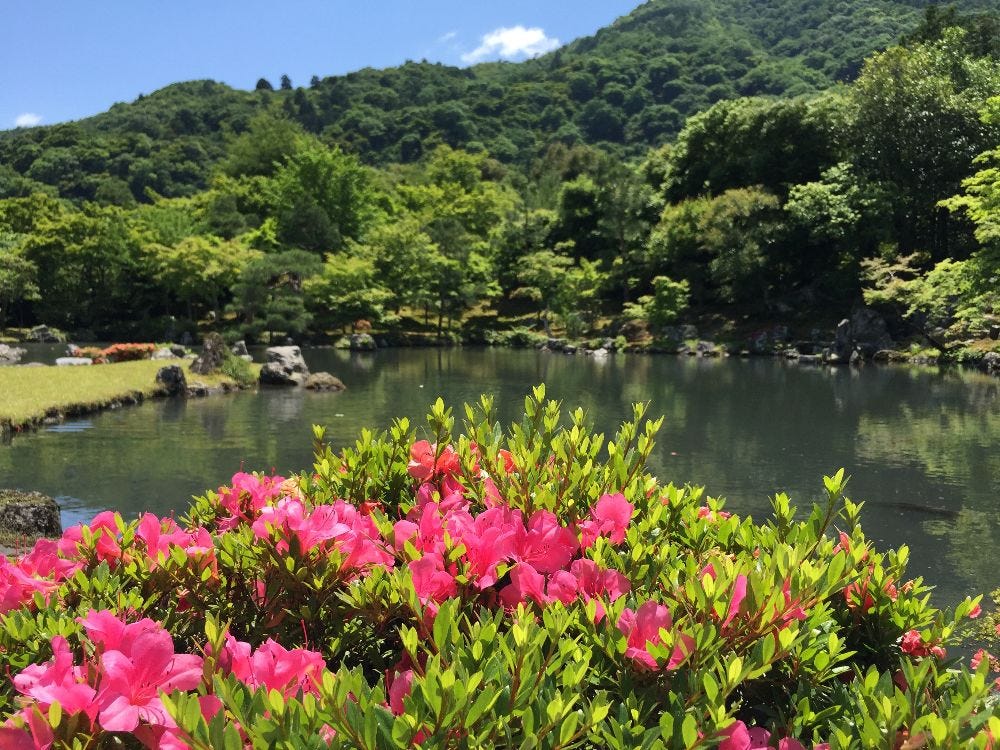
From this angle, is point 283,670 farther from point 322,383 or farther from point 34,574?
point 322,383

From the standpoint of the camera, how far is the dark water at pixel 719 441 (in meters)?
9.11

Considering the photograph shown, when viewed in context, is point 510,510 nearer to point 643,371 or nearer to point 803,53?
point 643,371

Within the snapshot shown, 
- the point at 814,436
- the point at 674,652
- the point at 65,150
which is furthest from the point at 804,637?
the point at 65,150

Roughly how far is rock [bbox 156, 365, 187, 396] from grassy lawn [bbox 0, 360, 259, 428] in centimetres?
22

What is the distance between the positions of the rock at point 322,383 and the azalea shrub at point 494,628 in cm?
1885

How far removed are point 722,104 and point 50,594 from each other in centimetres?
4565

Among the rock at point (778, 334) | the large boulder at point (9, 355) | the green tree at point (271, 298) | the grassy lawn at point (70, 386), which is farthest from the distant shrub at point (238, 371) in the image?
the rock at point (778, 334)

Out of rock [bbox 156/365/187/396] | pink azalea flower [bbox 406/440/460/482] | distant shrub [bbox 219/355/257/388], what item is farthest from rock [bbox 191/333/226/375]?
pink azalea flower [bbox 406/440/460/482]

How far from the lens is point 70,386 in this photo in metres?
17.2

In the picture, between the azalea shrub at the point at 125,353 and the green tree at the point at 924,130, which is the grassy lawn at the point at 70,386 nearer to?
the azalea shrub at the point at 125,353

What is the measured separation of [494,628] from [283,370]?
21257 millimetres

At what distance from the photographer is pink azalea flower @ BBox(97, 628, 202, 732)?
1239mm

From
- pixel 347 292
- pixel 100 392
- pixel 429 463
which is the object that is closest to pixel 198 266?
pixel 347 292

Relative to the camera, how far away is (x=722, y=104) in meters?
42.6
